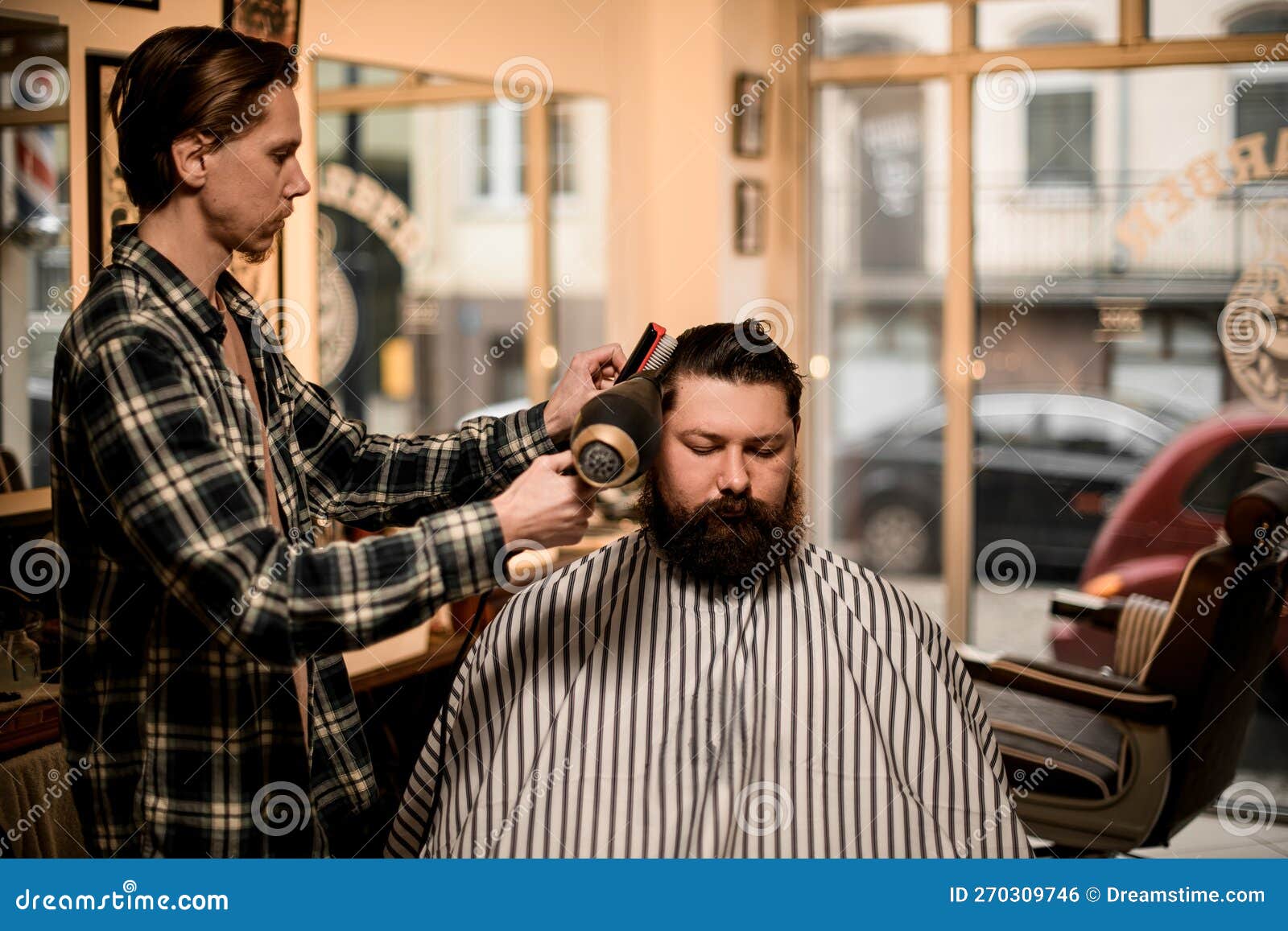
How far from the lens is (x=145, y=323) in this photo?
49.2 inches

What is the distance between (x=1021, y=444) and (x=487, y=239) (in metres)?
2.12

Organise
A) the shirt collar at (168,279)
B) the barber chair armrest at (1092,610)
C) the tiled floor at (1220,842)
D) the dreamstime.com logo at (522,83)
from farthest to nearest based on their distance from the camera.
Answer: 1. the dreamstime.com logo at (522,83)
2. the tiled floor at (1220,842)
3. the barber chair armrest at (1092,610)
4. the shirt collar at (168,279)

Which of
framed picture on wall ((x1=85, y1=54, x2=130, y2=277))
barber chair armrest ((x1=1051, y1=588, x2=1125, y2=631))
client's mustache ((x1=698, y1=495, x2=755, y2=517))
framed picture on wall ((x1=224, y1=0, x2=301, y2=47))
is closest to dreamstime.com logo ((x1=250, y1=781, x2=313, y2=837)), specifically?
client's mustache ((x1=698, y1=495, x2=755, y2=517))

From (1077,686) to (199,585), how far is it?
1.97 meters

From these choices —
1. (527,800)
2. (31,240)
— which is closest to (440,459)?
(527,800)

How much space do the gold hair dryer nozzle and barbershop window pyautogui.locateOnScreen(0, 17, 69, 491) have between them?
4.38 ft

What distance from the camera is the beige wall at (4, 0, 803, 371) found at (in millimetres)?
3828

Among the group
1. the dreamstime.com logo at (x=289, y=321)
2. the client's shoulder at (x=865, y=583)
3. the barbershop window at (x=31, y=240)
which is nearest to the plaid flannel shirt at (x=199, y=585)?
the client's shoulder at (x=865, y=583)

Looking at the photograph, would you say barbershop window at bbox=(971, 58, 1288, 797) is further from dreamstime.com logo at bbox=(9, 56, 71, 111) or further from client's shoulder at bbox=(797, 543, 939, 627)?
dreamstime.com logo at bbox=(9, 56, 71, 111)

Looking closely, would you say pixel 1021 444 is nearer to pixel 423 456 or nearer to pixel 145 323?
pixel 423 456

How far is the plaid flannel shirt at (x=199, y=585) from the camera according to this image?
1209 millimetres

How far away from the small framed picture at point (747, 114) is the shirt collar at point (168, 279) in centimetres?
296

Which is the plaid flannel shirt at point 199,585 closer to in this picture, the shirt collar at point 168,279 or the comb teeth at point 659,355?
the shirt collar at point 168,279

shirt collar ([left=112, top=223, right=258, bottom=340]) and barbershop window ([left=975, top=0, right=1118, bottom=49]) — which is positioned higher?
barbershop window ([left=975, top=0, right=1118, bottom=49])
